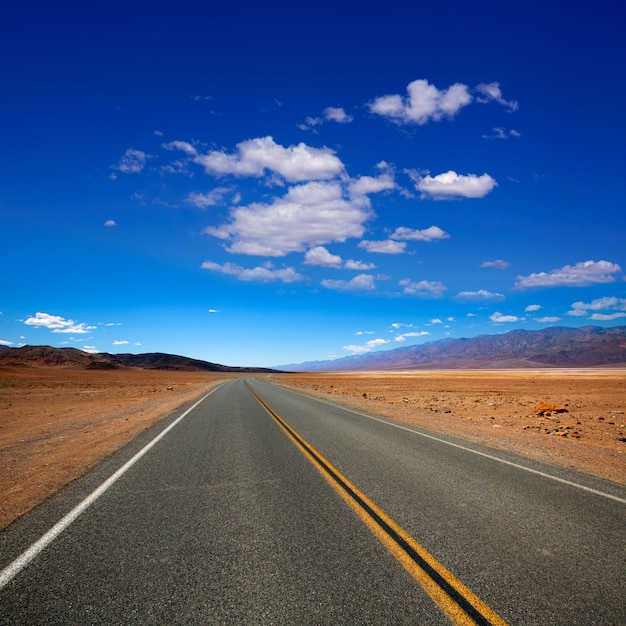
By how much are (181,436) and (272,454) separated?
12.6 feet

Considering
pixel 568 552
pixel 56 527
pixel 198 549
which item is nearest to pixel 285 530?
pixel 198 549

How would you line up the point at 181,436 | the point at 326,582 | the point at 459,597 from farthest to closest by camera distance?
the point at 181,436
the point at 326,582
the point at 459,597

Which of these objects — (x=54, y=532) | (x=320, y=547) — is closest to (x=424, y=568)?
(x=320, y=547)

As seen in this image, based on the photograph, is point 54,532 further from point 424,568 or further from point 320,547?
point 424,568

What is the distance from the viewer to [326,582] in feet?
12.1

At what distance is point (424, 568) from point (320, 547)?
1.12 m

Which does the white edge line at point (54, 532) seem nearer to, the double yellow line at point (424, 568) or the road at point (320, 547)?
the road at point (320, 547)

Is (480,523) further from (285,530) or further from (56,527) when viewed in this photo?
(56,527)

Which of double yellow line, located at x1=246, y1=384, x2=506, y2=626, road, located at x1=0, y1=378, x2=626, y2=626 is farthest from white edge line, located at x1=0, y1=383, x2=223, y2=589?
double yellow line, located at x1=246, y1=384, x2=506, y2=626

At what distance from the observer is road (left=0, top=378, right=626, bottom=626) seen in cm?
330

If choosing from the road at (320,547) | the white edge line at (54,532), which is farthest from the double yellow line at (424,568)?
the white edge line at (54,532)

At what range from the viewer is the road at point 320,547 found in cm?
330

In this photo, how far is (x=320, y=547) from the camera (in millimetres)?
4402

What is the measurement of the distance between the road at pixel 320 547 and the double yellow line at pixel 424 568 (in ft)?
0.05
